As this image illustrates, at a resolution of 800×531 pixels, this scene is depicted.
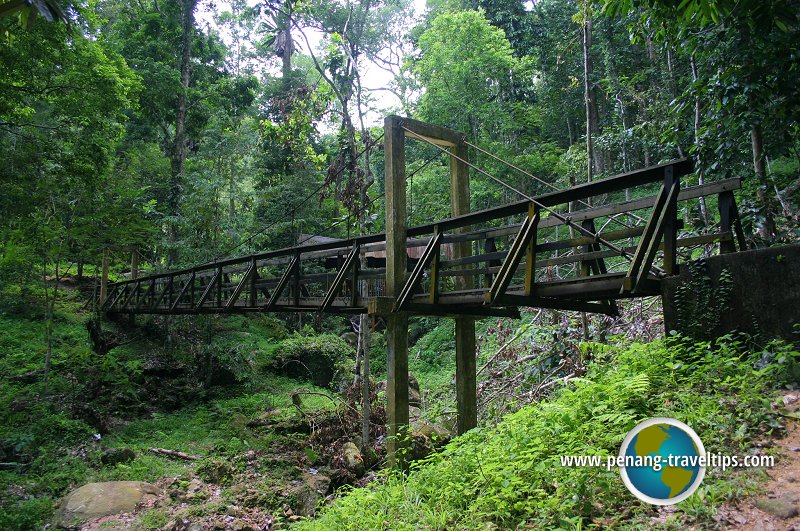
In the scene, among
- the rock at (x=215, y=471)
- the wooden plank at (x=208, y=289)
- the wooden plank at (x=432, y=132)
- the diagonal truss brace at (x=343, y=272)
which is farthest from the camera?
the wooden plank at (x=208, y=289)

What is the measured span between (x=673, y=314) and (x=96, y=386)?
1147cm

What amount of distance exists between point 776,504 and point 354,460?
6.23 meters

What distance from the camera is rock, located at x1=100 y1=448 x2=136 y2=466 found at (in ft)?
26.1

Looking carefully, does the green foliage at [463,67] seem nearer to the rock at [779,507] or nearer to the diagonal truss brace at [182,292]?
the diagonal truss brace at [182,292]

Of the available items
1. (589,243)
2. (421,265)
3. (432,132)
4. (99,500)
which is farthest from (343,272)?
(99,500)

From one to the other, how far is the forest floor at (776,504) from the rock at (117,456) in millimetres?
8380

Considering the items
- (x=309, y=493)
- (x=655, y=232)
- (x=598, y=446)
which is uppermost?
(x=655, y=232)

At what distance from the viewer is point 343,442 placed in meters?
8.97

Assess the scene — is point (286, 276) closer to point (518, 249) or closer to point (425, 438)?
point (425, 438)

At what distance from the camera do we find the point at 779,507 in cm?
255

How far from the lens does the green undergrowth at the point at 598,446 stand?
308 cm

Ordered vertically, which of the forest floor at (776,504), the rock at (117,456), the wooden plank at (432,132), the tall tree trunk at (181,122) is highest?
the tall tree trunk at (181,122)

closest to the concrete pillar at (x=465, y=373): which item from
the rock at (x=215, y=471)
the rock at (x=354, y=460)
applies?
the rock at (x=354, y=460)

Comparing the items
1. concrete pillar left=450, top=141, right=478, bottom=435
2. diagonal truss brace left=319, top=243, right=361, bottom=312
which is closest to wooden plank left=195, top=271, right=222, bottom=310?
diagonal truss brace left=319, top=243, right=361, bottom=312
